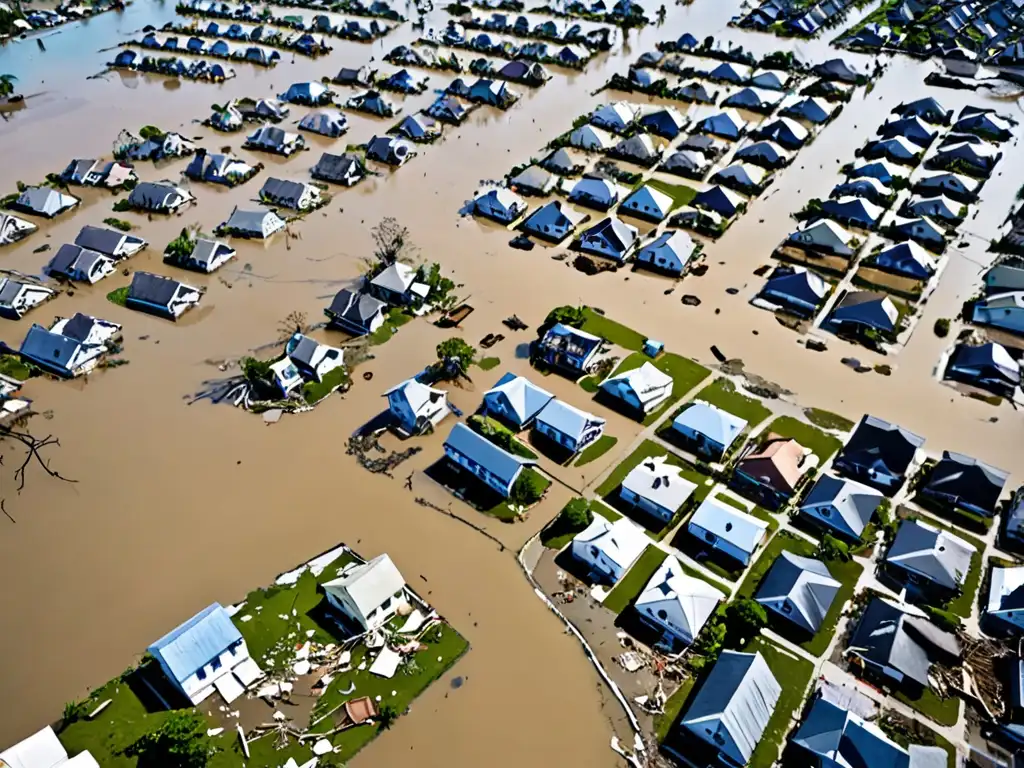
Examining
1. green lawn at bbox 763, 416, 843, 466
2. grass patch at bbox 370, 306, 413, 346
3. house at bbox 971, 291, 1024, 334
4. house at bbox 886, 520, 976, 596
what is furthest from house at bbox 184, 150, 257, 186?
house at bbox 971, 291, 1024, 334

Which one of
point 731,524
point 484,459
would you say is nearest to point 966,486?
point 731,524

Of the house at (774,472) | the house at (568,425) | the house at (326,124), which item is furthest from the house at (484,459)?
the house at (326,124)

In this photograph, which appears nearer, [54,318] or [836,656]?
[836,656]

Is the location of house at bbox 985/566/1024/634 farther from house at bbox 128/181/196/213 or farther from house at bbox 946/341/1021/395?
house at bbox 128/181/196/213

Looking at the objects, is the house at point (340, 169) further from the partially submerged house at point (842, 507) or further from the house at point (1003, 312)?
the house at point (1003, 312)

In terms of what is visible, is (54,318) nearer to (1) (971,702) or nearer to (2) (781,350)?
(2) (781,350)

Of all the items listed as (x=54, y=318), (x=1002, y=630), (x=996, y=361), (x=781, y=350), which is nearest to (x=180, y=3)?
(x=54, y=318)
